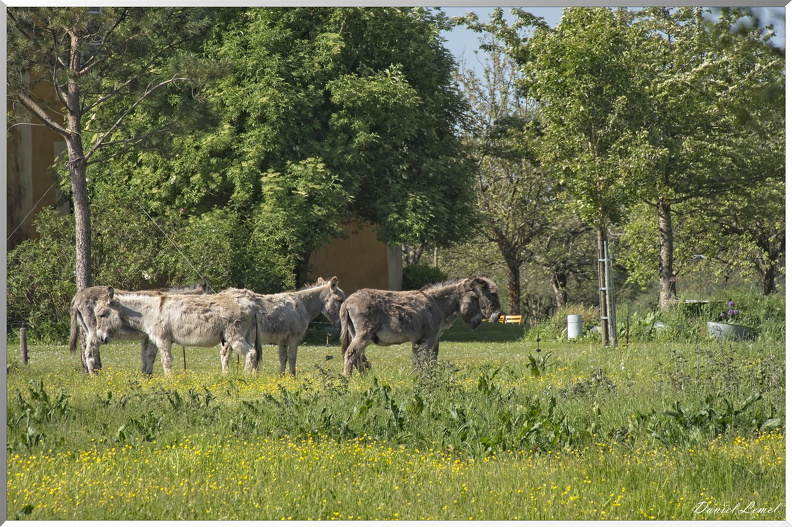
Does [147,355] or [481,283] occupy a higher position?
[481,283]

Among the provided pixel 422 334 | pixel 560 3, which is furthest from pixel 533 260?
pixel 560 3

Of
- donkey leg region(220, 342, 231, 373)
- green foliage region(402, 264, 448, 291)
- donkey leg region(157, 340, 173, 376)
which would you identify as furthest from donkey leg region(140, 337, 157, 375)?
green foliage region(402, 264, 448, 291)

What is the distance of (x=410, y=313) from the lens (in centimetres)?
1420

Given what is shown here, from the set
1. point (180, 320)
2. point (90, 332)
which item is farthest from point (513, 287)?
point (90, 332)

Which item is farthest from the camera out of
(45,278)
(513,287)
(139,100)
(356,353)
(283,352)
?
(513,287)

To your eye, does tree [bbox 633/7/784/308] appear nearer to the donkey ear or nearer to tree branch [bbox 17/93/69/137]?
the donkey ear

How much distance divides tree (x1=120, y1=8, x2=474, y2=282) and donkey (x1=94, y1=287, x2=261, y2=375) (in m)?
7.57

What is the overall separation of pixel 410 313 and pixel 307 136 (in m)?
10.2

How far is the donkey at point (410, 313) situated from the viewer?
1413 centimetres

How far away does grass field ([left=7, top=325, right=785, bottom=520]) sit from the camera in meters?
7.77

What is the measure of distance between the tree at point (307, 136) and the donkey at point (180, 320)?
7.57m

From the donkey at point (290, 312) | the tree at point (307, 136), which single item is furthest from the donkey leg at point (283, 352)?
the tree at point (307, 136)

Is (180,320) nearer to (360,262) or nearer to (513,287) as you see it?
(360,262)

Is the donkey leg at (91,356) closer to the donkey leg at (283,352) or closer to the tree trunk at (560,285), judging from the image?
the donkey leg at (283,352)
